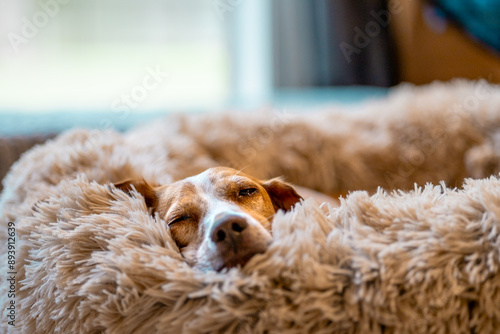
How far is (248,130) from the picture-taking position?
2.02 m

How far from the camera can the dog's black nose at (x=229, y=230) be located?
975mm

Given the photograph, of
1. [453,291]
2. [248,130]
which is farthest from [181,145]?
[453,291]

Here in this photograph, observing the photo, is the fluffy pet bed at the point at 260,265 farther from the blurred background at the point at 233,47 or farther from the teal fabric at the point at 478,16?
the teal fabric at the point at 478,16

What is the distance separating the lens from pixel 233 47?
4.23 metres

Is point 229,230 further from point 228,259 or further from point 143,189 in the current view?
point 143,189

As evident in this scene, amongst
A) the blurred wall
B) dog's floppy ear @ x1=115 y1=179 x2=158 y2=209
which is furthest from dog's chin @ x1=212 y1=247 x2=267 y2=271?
the blurred wall

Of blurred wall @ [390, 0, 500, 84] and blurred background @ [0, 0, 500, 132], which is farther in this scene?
blurred wall @ [390, 0, 500, 84]

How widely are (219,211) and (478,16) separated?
3.24m

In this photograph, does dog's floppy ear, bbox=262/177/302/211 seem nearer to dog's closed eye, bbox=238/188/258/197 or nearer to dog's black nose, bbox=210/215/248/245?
dog's closed eye, bbox=238/188/258/197

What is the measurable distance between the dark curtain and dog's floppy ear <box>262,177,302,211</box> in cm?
287

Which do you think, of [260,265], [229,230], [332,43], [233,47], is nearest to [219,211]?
[229,230]

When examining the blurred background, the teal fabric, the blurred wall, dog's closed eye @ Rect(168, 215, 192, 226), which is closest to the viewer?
dog's closed eye @ Rect(168, 215, 192, 226)

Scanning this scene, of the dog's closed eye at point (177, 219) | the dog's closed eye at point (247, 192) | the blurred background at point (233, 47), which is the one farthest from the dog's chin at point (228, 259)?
the blurred background at point (233, 47)

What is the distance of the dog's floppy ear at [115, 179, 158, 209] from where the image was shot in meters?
1.31
